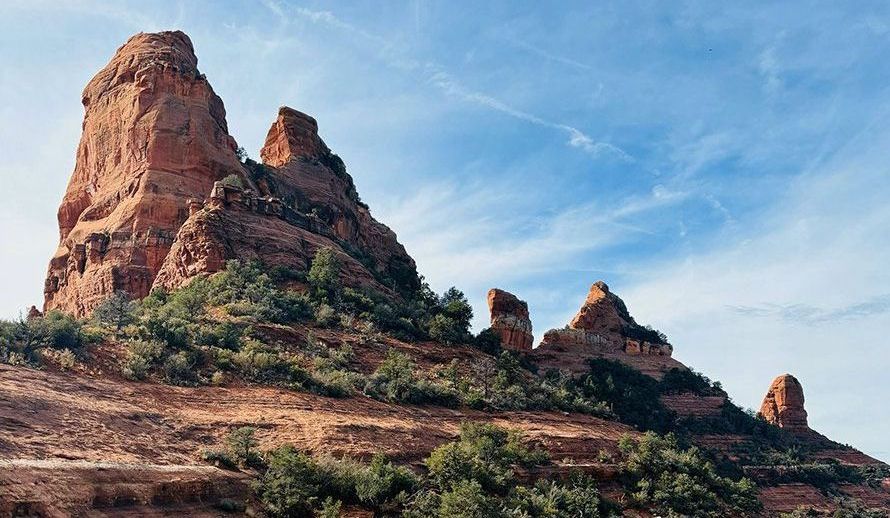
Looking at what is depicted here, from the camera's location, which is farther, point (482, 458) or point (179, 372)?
point (179, 372)

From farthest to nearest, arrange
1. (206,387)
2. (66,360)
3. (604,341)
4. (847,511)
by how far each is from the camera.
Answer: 1. (604,341)
2. (847,511)
3. (206,387)
4. (66,360)

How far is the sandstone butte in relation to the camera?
17531 mm

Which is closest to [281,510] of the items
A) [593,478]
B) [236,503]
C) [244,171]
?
[236,503]

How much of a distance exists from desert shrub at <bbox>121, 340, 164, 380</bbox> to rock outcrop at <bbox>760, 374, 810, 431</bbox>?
57984mm

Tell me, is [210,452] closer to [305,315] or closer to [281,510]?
[281,510]

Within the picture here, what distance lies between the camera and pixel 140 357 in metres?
25.2

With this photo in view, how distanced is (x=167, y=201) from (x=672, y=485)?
101 ft

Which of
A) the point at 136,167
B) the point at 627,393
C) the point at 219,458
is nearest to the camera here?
the point at 219,458

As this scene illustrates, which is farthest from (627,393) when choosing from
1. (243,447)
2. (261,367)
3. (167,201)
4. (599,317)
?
(243,447)

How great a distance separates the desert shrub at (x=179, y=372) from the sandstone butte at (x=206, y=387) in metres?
0.84

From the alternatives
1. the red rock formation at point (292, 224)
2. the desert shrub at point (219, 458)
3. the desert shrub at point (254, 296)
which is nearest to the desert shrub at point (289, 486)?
the desert shrub at point (219, 458)

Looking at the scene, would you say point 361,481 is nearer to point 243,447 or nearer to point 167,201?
point 243,447

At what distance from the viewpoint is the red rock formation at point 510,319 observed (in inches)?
2477

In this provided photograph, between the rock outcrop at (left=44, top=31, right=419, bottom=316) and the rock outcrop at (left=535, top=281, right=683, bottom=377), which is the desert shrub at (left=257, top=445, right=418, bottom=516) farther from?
the rock outcrop at (left=535, top=281, right=683, bottom=377)
